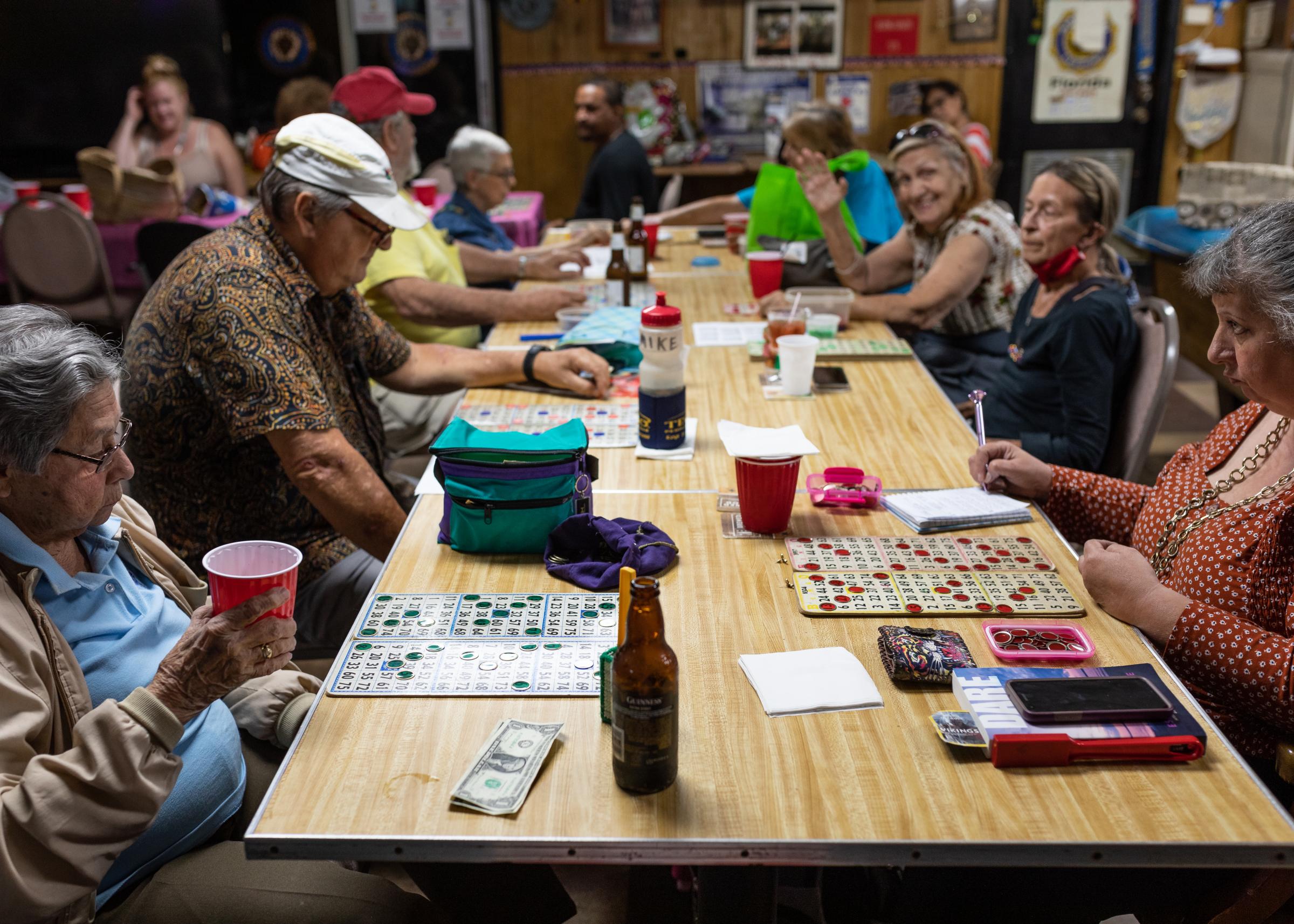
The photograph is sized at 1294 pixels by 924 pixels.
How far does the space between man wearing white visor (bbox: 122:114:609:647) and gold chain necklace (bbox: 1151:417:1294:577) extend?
4.53 ft

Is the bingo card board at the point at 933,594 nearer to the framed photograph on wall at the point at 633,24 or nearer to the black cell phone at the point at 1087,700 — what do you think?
the black cell phone at the point at 1087,700

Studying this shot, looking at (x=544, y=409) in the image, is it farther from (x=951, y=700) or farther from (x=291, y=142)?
(x=951, y=700)

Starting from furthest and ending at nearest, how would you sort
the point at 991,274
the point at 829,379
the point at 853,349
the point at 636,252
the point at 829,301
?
the point at 636,252 < the point at 991,274 < the point at 829,301 < the point at 853,349 < the point at 829,379

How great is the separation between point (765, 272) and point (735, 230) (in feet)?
4.43

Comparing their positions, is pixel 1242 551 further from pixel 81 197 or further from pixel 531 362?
pixel 81 197

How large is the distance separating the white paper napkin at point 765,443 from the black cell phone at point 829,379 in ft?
2.27

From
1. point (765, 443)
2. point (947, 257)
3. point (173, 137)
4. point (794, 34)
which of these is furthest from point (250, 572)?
point (794, 34)

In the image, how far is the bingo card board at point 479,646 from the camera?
1.44 meters

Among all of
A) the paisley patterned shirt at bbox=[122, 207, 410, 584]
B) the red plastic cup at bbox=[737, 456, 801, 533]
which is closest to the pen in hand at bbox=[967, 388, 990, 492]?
the red plastic cup at bbox=[737, 456, 801, 533]

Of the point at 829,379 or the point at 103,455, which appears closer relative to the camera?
the point at 103,455

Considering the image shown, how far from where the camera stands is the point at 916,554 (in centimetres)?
180

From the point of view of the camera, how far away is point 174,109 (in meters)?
6.43

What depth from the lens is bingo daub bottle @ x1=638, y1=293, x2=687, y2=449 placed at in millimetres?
2109

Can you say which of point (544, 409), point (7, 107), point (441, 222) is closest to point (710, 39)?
point (441, 222)
